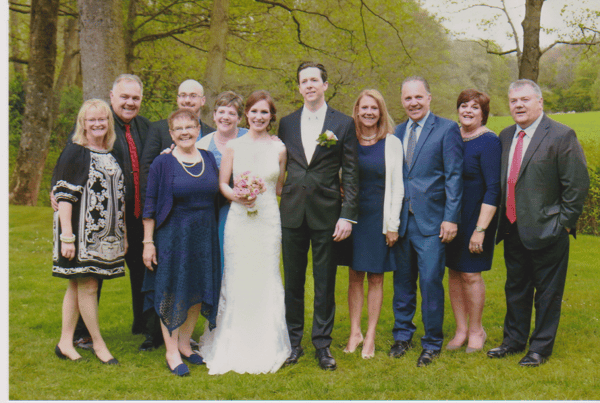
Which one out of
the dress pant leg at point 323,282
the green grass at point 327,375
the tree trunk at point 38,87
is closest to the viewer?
the green grass at point 327,375

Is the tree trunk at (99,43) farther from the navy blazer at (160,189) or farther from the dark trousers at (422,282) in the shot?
the dark trousers at (422,282)

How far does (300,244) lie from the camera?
15.7ft

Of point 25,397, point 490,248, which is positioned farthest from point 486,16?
point 25,397

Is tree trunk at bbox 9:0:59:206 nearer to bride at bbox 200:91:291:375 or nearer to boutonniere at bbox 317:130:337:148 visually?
bride at bbox 200:91:291:375

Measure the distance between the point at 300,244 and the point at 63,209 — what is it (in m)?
2.04

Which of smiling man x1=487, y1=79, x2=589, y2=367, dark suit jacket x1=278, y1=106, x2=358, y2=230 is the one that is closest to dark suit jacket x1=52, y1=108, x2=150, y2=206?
dark suit jacket x1=278, y1=106, x2=358, y2=230

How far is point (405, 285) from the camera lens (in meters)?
4.91

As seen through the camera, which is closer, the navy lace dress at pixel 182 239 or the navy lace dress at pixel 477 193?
the navy lace dress at pixel 182 239

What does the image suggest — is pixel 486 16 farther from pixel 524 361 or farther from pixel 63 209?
pixel 63 209

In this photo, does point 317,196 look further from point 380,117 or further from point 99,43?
point 99,43

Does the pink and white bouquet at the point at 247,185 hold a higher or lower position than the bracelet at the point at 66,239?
higher

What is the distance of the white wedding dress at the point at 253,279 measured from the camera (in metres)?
4.75

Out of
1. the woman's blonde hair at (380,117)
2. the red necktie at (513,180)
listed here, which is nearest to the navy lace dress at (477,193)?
Answer: the red necktie at (513,180)

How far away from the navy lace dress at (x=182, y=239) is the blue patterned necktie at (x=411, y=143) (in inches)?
69.3
